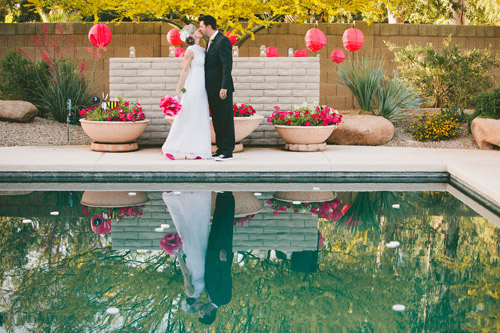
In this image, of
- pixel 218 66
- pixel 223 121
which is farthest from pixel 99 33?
pixel 223 121

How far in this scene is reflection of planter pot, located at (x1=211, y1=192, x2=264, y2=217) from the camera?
18.6 ft

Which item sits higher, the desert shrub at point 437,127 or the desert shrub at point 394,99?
the desert shrub at point 394,99

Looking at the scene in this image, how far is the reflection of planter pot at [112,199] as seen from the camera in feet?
19.8

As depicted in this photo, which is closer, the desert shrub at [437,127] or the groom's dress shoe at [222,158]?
the groom's dress shoe at [222,158]

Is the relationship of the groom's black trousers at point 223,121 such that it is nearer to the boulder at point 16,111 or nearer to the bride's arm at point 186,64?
the bride's arm at point 186,64

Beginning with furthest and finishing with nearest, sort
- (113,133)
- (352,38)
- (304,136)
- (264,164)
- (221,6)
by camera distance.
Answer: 1. (352,38)
2. (221,6)
3. (304,136)
4. (113,133)
5. (264,164)

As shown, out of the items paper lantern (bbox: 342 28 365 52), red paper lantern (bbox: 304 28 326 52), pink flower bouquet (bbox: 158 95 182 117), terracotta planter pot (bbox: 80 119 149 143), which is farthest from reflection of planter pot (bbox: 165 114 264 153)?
paper lantern (bbox: 342 28 365 52)

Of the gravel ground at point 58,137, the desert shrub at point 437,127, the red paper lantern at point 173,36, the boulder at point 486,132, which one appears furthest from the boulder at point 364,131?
the red paper lantern at point 173,36

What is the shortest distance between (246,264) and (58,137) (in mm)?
6981

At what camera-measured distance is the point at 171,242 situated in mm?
4660

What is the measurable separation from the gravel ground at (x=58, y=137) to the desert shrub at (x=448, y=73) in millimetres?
983

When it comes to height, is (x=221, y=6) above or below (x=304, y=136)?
above

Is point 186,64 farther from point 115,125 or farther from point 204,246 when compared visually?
point 204,246

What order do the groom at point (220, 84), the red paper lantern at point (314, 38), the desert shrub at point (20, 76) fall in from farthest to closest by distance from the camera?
the desert shrub at point (20, 76) → the red paper lantern at point (314, 38) → the groom at point (220, 84)
